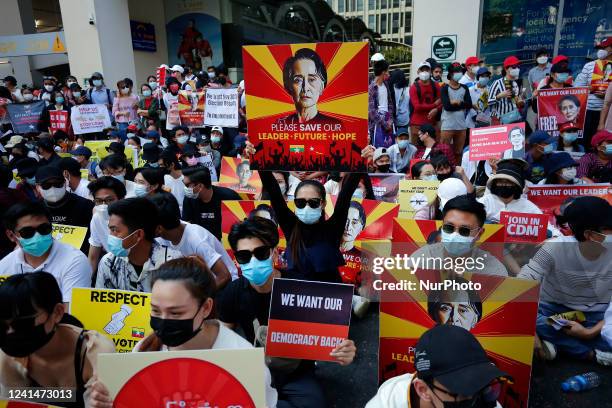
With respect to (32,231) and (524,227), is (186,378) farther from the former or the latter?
(524,227)

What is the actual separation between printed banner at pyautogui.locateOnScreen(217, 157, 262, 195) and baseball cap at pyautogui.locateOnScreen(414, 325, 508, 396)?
5.02m

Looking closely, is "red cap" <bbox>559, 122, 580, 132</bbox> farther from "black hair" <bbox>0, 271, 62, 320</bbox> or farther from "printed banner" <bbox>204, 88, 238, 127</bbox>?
"black hair" <bbox>0, 271, 62, 320</bbox>

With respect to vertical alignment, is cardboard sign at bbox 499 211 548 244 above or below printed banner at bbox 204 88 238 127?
below

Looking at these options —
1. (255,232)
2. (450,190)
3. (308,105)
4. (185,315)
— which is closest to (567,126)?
(450,190)

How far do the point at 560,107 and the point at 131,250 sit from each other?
6.98 metres

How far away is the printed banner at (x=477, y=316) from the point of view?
2551 mm

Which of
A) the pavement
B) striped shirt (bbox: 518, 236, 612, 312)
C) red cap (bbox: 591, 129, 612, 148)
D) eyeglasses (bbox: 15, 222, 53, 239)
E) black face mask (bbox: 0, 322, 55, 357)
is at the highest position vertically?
red cap (bbox: 591, 129, 612, 148)

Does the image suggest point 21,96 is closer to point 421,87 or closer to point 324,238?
point 421,87

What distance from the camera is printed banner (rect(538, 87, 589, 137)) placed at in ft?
22.7

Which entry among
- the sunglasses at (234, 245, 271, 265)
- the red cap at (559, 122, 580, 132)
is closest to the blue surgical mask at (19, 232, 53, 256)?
the sunglasses at (234, 245, 271, 265)

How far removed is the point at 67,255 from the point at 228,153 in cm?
586

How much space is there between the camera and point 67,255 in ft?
10.4

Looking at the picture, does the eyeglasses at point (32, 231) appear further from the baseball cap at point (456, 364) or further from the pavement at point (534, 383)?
the baseball cap at point (456, 364)

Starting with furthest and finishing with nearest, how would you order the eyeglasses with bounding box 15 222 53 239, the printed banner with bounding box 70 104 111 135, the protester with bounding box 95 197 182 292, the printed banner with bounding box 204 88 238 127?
the printed banner with bounding box 70 104 111 135
the printed banner with bounding box 204 88 238 127
the protester with bounding box 95 197 182 292
the eyeglasses with bounding box 15 222 53 239
